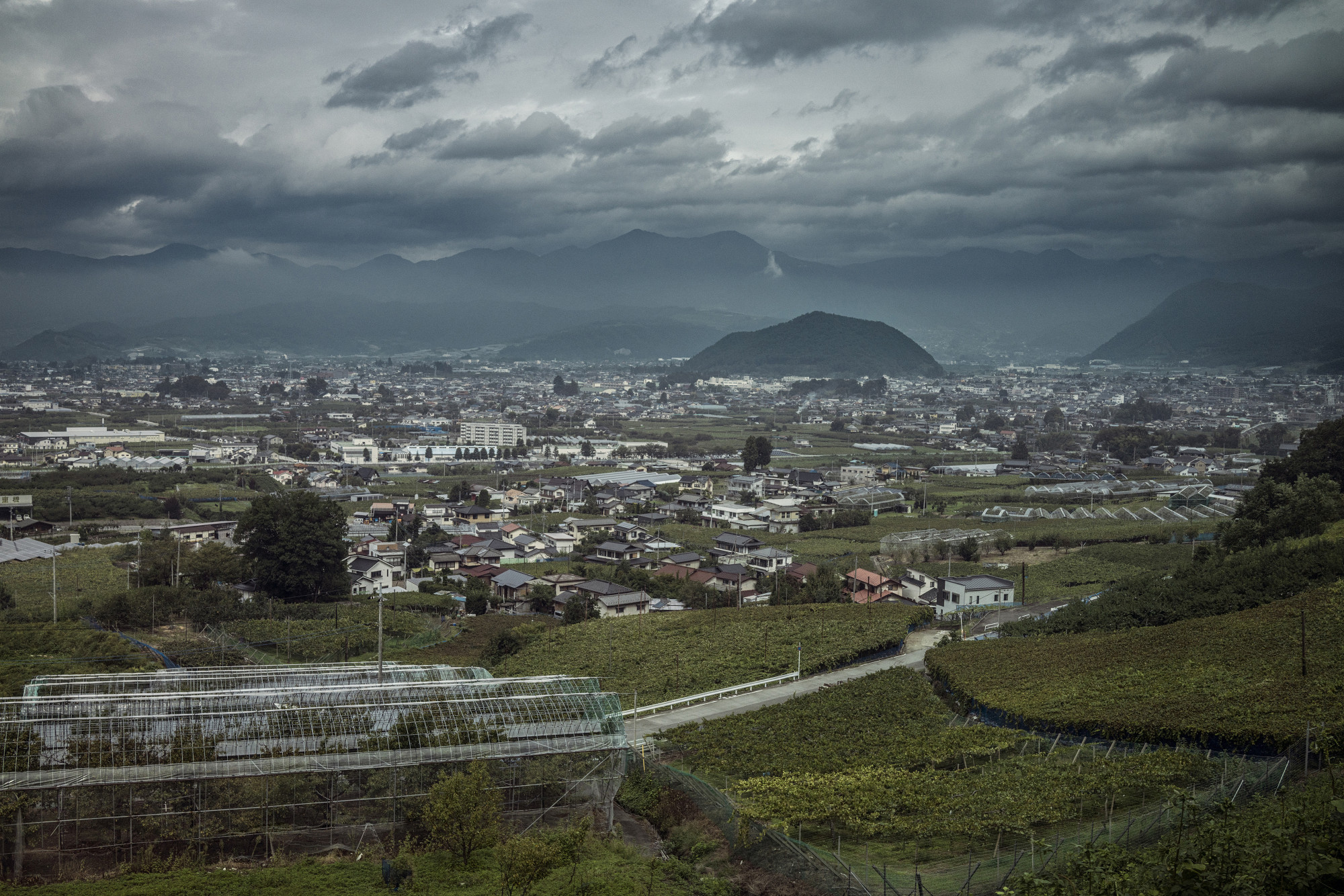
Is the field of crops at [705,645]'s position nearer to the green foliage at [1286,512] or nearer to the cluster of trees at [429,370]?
the green foliage at [1286,512]

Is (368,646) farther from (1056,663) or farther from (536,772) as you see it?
(1056,663)

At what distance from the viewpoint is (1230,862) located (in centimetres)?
593

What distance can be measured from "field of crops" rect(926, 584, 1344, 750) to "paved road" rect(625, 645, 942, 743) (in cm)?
124

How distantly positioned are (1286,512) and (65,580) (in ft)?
106

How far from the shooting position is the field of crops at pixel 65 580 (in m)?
23.1

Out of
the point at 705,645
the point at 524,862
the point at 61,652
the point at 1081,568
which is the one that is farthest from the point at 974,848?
the point at 1081,568

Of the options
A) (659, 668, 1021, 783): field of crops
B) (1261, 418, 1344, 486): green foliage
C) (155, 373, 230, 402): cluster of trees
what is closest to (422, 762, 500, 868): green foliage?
(659, 668, 1021, 783): field of crops

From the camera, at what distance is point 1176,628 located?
18.4 m

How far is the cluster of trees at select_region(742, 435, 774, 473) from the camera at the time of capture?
58531mm

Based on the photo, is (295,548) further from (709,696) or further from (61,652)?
(709,696)

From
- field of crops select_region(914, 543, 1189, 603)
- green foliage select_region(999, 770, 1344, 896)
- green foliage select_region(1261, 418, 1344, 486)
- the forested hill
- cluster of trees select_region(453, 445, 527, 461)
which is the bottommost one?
field of crops select_region(914, 543, 1189, 603)

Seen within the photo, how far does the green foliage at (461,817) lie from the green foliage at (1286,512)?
23.1 metres

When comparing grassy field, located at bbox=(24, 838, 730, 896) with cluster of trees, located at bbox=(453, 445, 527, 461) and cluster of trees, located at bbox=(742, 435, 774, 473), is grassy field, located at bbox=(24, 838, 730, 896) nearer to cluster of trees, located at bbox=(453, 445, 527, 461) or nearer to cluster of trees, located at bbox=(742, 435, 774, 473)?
cluster of trees, located at bbox=(742, 435, 774, 473)

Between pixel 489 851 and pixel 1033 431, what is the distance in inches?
3376
